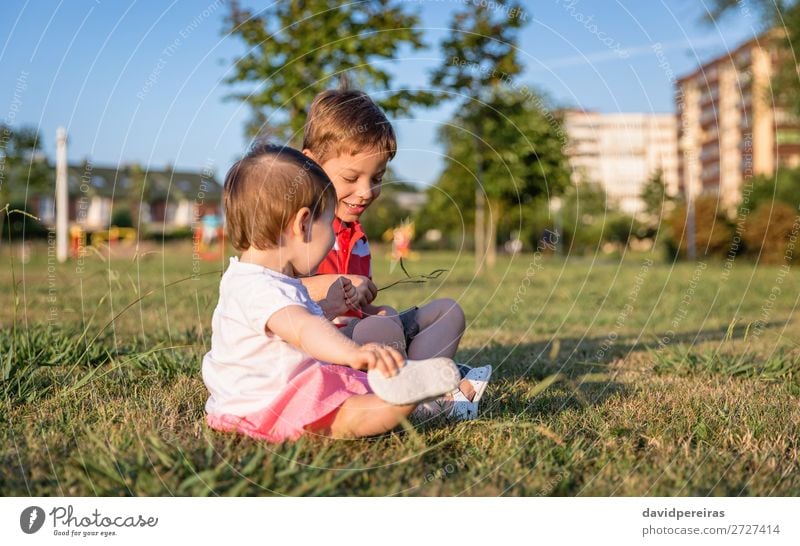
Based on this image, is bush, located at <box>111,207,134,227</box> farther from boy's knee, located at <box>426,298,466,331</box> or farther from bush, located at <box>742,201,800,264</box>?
boy's knee, located at <box>426,298,466,331</box>

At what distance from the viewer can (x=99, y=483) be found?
207cm

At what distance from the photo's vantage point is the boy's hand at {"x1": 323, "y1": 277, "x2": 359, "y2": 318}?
2.76 m

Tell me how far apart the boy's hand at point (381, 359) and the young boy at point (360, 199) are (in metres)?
0.85

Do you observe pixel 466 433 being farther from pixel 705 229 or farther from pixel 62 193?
pixel 705 229

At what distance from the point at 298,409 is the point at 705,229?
23233 millimetres

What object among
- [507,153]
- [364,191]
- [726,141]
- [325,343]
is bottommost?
[325,343]

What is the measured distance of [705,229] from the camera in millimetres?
23766

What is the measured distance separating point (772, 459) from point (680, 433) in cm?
30

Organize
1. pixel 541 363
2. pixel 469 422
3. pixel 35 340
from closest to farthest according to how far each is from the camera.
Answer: pixel 469 422 → pixel 35 340 → pixel 541 363

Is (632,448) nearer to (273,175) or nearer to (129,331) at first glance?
(273,175)

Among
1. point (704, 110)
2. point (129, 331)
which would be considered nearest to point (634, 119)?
point (704, 110)

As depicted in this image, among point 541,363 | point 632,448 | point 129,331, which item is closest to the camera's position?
point 632,448
